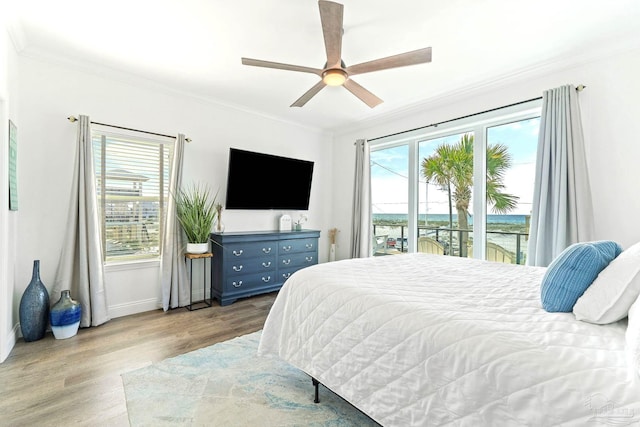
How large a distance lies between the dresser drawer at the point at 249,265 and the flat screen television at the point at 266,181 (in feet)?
2.51

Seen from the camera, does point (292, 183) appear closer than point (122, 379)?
No

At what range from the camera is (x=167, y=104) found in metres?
3.44

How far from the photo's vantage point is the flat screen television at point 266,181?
388cm

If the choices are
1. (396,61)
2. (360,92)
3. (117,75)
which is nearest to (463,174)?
(360,92)

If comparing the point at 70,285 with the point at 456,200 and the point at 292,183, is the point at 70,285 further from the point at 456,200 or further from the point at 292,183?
the point at 456,200

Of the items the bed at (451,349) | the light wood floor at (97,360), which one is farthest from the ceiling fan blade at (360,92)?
the light wood floor at (97,360)

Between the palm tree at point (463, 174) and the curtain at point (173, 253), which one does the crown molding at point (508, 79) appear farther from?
the curtain at point (173, 253)

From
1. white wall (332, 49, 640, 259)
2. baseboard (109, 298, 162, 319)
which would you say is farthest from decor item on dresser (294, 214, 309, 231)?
white wall (332, 49, 640, 259)

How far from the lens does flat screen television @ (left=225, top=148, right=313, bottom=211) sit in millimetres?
3881

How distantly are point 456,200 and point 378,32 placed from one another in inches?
89.9

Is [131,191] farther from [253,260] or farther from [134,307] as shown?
[253,260]

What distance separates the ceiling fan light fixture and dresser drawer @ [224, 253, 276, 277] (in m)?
2.35

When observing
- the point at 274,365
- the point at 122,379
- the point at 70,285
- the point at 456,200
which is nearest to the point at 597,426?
the point at 274,365

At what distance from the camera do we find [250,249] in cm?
372
